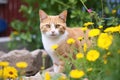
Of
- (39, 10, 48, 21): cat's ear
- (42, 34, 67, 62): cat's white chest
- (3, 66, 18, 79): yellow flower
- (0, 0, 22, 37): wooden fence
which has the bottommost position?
(0, 0, 22, 37): wooden fence

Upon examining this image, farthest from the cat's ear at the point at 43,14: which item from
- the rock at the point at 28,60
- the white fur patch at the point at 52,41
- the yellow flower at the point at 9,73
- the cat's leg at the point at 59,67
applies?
the yellow flower at the point at 9,73

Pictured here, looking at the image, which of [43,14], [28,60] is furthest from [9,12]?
[43,14]

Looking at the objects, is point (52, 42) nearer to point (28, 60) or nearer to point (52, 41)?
point (52, 41)

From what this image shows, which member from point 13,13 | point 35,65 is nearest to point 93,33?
point 35,65

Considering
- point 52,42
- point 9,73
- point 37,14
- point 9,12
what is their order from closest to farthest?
1. point 9,73
2. point 52,42
3. point 37,14
4. point 9,12

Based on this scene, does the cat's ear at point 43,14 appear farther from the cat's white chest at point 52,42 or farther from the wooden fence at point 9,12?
the wooden fence at point 9,12

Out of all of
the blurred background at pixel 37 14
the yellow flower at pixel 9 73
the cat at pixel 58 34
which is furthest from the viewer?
the blurred background at pixel 37 14

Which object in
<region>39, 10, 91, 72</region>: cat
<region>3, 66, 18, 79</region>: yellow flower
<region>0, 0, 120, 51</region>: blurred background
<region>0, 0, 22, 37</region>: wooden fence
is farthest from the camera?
<region>0, 0, 22, 37</region>: wooden fence

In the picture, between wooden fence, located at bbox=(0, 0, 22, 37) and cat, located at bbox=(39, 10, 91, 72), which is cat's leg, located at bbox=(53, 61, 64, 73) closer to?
cat, located at bbox=(39, 10, 91, 72)

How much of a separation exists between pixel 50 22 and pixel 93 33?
1768 millimetres

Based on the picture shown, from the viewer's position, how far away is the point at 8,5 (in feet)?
37.3

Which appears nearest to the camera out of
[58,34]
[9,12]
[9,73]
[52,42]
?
[9,73]

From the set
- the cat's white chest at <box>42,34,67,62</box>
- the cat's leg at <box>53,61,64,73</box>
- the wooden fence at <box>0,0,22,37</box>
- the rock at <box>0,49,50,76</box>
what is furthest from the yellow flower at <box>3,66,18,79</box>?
the wooden fence at <box>0,0,22,37</box>

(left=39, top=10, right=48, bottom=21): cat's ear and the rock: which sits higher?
(left=39, top=10, right=48, bottom=21): cat's ear
